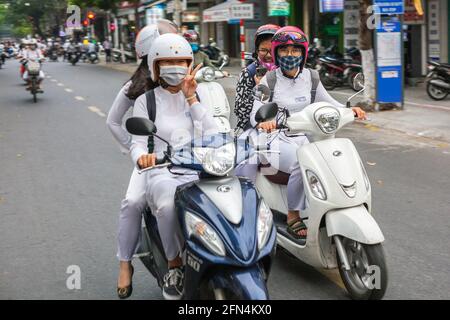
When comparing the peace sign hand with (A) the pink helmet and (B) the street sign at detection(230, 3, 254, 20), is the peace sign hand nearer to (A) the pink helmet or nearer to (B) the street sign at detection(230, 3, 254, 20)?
(A) the pink helmet

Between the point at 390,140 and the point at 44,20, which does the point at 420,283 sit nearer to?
the point at 390,140

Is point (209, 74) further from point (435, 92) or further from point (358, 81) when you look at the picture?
point (435, 92)

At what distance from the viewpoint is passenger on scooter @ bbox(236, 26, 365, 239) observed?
4371mm

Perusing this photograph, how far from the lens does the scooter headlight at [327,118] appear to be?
156 inches

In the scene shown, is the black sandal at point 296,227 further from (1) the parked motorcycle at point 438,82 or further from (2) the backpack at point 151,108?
(1) the parked motorcycle at point 438,82

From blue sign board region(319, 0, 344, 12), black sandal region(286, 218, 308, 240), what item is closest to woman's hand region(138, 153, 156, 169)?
black sandal region(286, 218, 308, 240)

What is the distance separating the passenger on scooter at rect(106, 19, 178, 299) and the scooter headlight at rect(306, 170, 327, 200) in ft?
3.38

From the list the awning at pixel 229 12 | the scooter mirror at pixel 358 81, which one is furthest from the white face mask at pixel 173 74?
the awning at pixel 229 12

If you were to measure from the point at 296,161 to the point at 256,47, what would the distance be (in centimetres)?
146

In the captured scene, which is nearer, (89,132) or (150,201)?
(150,201)
